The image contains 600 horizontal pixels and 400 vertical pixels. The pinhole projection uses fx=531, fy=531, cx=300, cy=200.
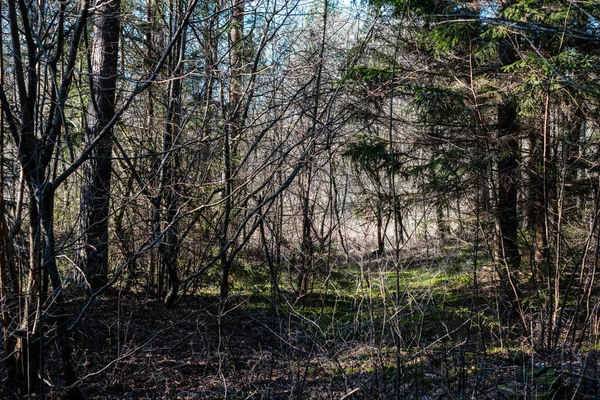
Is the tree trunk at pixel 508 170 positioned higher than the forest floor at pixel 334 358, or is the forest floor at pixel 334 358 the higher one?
the tree trunk at pixel 508 170

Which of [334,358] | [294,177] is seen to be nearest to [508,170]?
[294,177]

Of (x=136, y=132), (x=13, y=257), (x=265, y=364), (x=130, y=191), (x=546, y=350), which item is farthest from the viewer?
(x=136, y=132)

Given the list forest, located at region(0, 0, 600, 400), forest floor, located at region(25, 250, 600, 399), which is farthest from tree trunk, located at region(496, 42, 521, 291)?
forest floor, located at region(25, 250, 600, 399)

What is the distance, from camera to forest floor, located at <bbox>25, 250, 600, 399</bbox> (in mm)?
4094

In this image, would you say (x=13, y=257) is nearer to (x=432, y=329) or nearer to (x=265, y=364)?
(x=265, y=364)

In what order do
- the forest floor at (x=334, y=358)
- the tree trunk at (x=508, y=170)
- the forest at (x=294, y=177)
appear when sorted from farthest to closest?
the tree trunk at (x=508, y=170) < the forest at (x=294, y=177) < the forest floor at (x=334, y=358)

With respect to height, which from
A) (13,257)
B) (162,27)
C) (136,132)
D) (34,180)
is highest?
(162,27)

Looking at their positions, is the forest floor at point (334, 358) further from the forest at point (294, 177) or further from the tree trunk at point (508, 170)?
the tree trunk at point (508, 170)

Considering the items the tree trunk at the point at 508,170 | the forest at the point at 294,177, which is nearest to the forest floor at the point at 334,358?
the forest at the point at 294,177

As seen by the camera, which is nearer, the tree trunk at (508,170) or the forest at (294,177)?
the forest at (294,177)

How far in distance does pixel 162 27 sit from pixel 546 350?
692 centimetres

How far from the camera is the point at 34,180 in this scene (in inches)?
153

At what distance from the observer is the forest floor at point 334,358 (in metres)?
4.09

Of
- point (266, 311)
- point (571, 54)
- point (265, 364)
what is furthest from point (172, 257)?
point (571, 54)
